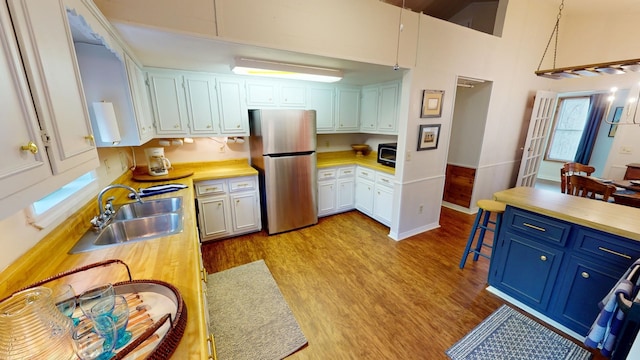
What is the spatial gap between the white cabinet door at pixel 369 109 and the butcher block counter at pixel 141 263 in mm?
3079

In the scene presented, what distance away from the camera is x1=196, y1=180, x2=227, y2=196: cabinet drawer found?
2842mm

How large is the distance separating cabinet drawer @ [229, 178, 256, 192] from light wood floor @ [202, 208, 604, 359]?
701mm

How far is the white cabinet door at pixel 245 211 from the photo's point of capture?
10.2 feet

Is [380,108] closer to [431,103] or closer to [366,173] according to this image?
[431,103]

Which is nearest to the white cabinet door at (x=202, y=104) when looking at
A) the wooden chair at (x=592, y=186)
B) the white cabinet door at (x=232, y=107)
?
the white cabinet door at (x=232, y=107)

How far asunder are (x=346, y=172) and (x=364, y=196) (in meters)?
0.50

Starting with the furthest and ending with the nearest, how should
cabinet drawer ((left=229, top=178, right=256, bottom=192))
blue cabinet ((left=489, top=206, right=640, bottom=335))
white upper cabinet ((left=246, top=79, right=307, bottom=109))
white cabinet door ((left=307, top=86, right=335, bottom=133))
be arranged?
white cabinet door ((left=307, top=86, right=335, bottom=133)) → white upper cabinet ((left=246, top=79, right=307, bottom=109)) → cabinet drawer ((left=229, top=178, right=256, bottom=192)) → blue cabinet ((left=489, top=206, right=640, bottom=335))

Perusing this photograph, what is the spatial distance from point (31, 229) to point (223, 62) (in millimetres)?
A: 1993

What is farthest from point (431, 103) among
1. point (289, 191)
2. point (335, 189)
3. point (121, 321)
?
point (121, 321)

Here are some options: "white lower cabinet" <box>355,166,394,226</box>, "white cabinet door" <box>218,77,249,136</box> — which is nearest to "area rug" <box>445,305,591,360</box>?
"white lower cabinet" <box>355,166,394,226</box>

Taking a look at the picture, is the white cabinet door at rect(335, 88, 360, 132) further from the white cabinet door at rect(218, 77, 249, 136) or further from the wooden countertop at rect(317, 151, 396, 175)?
the white cabinet door at rect(218, 77, 249, 136)

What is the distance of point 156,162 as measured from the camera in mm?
2857

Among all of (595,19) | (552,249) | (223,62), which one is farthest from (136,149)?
(595,19)

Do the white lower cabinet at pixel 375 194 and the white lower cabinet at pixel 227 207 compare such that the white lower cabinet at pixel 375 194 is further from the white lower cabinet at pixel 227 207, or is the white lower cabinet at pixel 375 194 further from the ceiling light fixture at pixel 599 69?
the ceiling light fixture at pixel 599 69
